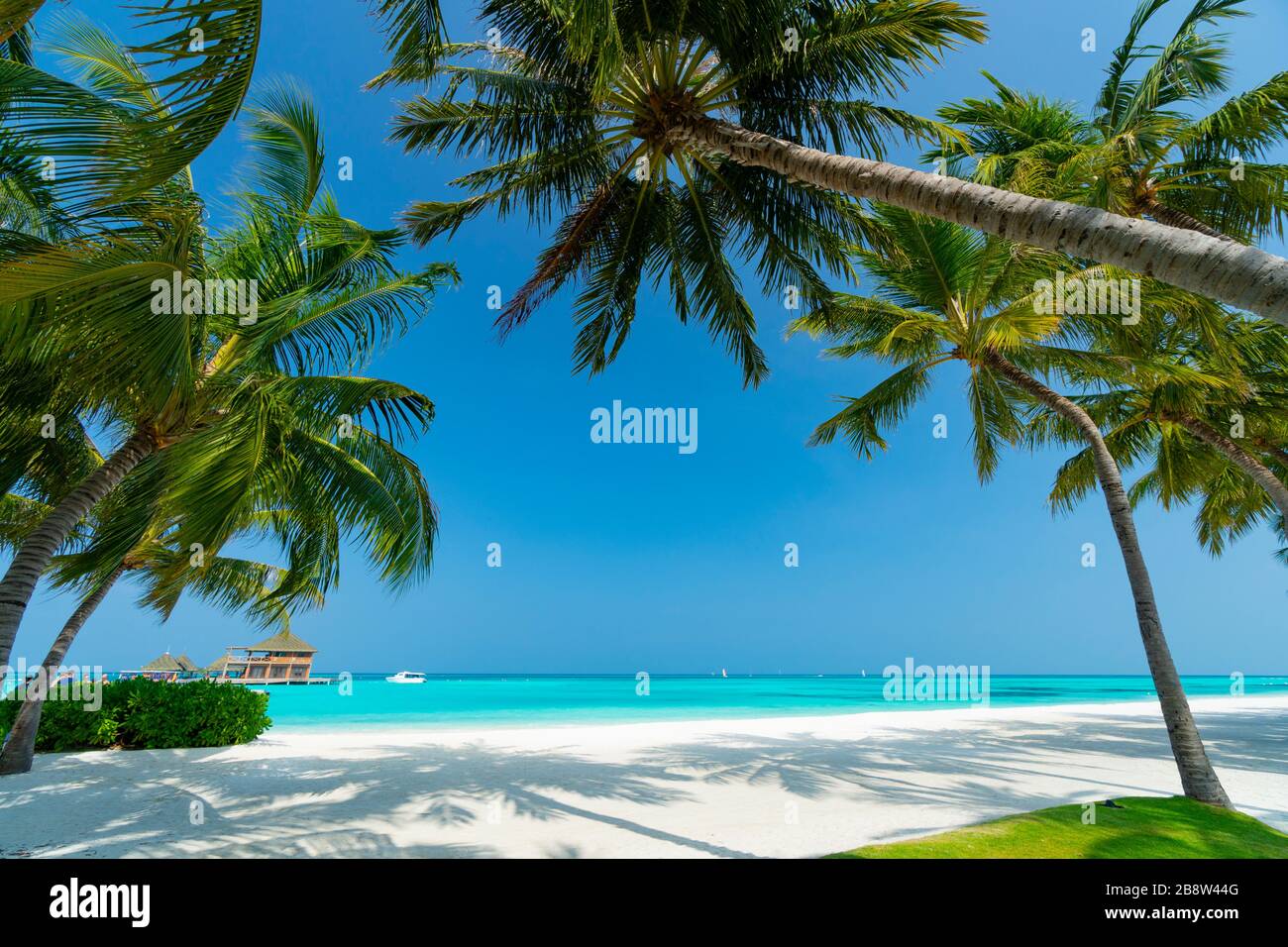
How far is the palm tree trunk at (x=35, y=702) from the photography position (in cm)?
787

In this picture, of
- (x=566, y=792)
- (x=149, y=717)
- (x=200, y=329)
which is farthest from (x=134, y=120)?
(x=149, y=717)

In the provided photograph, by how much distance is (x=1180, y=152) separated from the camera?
304 inches

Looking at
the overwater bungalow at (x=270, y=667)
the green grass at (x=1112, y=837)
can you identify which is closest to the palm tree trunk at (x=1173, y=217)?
the green grass at (x=1112, y=837)

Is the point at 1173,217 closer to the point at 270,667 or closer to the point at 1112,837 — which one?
the point at 1112,837

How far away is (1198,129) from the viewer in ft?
22.9

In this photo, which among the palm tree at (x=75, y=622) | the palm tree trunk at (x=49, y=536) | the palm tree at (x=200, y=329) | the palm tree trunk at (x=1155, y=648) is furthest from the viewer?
the palm tree at (x=75, y=622)

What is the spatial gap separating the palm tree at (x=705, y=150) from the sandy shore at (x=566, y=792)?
4.74 meters

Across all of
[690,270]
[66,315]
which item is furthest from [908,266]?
[66,315]

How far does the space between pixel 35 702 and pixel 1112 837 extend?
40.6ft

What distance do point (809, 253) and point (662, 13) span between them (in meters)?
3.59

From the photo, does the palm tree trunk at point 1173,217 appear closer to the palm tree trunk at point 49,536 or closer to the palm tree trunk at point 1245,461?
the palm tree trunk at point 1245,461

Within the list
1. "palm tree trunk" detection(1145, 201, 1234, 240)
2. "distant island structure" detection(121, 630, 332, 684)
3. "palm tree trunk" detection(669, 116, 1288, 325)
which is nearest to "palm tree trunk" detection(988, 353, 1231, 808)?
"palm tree trunk" detection(1145, 201, 1234, 240)

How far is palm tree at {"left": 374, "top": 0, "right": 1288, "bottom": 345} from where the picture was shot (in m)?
3.58

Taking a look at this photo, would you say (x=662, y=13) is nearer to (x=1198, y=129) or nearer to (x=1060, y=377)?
(x=1198, y=129)
